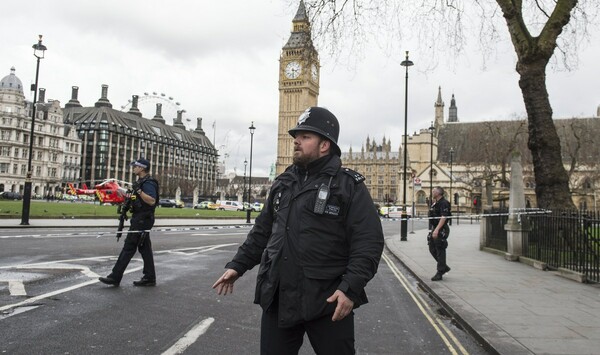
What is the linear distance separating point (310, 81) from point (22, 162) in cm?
6690

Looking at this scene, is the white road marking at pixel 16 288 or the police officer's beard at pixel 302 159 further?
the white road marking at pixel 16 288

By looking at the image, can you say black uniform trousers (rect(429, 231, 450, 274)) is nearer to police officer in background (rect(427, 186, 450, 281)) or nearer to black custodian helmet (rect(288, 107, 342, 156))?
police officer in background (rect(427, 186, 450, 281))

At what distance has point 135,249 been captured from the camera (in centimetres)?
750

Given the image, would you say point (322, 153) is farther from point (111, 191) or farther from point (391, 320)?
point (111, 191)

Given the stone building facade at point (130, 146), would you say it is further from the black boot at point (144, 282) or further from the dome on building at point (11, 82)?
the black boot at point (144, 282)

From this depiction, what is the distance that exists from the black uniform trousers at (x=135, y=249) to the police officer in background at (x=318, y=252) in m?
5.00

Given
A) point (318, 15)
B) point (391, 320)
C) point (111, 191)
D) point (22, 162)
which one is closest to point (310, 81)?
point (22, 162)

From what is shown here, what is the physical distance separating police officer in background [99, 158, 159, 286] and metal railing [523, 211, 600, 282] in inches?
326

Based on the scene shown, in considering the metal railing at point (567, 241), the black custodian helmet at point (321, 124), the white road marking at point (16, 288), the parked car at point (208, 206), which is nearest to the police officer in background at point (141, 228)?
the white road marking at point (16, 288)

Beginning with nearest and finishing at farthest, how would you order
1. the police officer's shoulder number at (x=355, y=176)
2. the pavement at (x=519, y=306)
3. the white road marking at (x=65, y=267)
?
the police officer's shoulder number at (x=355, y=176) → the pavement at (x=519, y=306) → the white road marking at (x=65, y=267)

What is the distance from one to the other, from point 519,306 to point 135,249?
19.7ft

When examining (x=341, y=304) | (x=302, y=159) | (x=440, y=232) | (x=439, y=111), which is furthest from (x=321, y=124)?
(x=439, y=111)

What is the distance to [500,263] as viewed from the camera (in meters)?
12.7

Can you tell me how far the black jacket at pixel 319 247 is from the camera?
9.14ft
